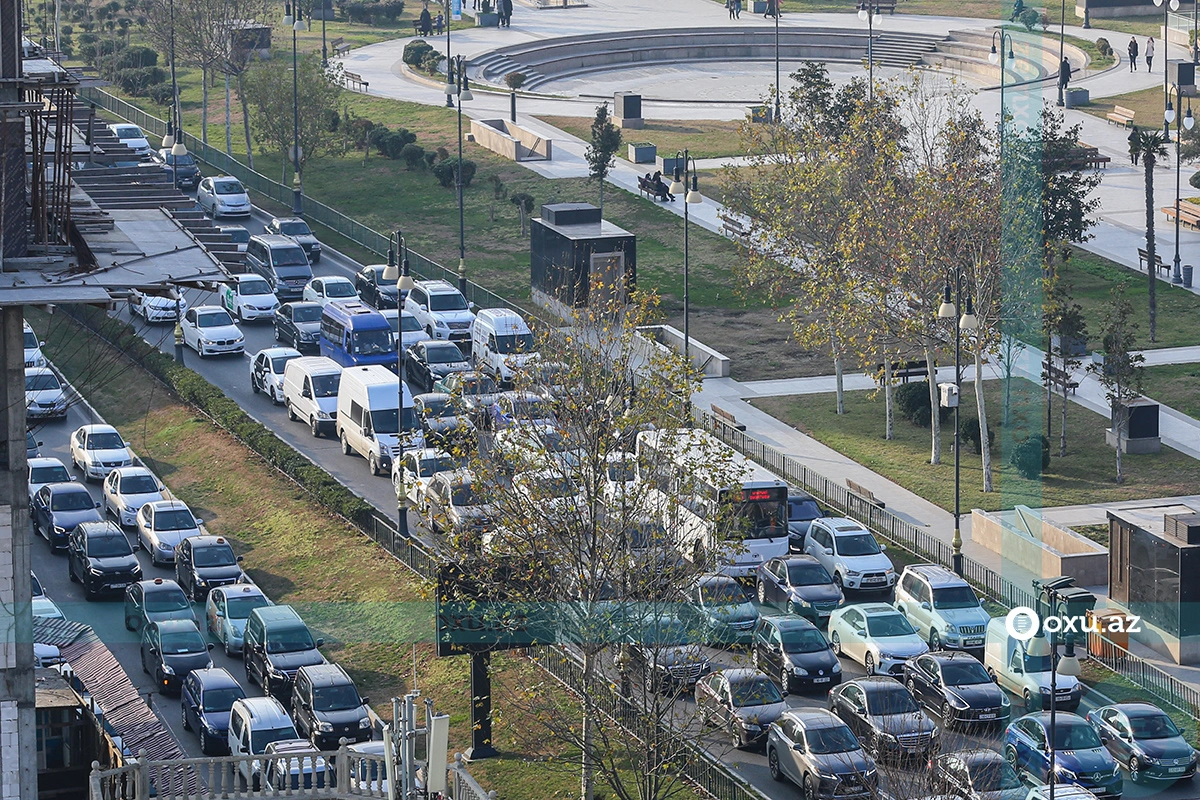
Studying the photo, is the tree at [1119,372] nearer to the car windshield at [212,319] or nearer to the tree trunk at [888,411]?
the tree trunk at [888,411]

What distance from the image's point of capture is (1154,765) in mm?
33469

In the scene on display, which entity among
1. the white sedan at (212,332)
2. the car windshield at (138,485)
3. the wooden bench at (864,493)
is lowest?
the wooden bench at (864,493)

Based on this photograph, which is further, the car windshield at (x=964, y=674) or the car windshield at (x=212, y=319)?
the car windshield at (x=212, y=319)

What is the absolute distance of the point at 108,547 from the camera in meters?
42.8

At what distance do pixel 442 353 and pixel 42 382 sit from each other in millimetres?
10125

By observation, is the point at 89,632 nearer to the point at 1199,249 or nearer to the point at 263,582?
the point at 263,582

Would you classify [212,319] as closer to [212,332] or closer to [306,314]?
[212,332]

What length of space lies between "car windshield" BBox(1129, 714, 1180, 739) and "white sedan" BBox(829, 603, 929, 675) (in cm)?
465

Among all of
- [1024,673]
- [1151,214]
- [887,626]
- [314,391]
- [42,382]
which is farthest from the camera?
[1151,214]

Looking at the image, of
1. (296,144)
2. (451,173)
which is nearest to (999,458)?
(451,173)

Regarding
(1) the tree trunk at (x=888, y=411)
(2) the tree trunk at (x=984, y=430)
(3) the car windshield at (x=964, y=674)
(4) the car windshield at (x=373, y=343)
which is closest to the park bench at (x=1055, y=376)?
(2) the tree trunk at (x=984, y=430)

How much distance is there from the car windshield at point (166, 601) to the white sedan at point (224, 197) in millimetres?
33683

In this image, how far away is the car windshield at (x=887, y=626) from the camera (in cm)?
3841

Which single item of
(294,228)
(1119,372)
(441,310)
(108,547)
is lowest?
(108,547)
